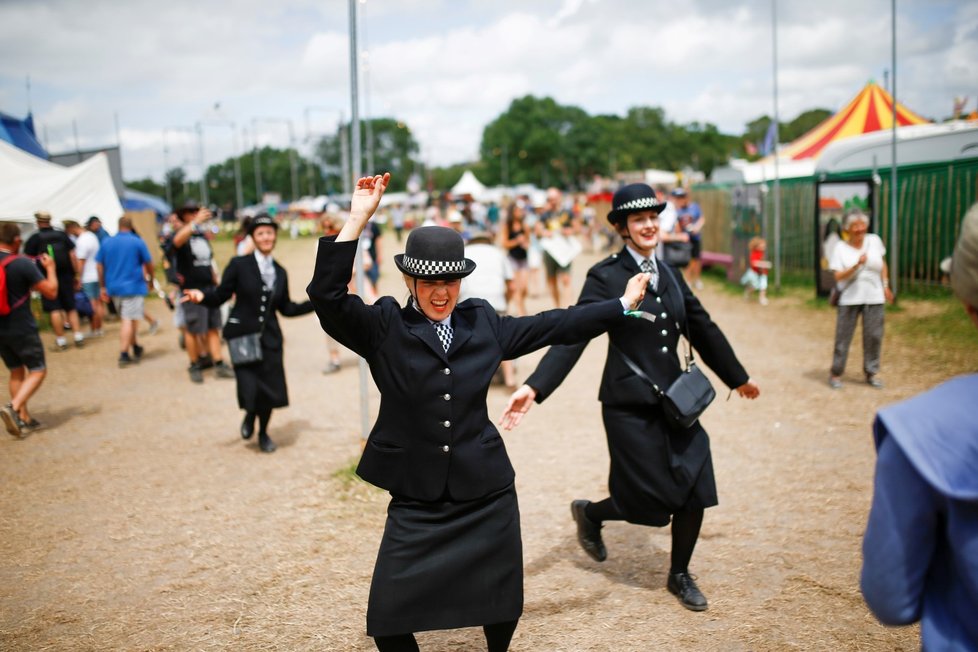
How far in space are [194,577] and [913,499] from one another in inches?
169

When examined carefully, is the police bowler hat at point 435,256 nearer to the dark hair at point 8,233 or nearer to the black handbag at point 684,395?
the black handbag at point 684,395

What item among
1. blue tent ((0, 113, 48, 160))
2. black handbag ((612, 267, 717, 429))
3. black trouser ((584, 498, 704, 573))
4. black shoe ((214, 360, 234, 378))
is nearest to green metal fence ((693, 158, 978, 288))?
black handbag ((612, 267, 717, 429))

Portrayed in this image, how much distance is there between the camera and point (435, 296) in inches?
120

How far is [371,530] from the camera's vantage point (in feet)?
17.5

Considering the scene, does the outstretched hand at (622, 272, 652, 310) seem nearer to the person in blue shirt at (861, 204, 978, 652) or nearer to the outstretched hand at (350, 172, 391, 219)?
the outstretched hand at (350, 172, 391, 219)

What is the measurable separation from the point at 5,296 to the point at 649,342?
6601mm

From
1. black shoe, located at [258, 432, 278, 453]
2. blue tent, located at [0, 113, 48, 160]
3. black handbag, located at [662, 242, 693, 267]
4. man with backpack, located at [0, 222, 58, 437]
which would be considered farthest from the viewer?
blue tent, located at [0, 113, 48, 160]

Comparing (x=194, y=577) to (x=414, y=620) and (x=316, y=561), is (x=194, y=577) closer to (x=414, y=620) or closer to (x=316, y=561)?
(x=316, y=561)

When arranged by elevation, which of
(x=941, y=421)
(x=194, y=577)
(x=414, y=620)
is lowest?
(x=194, y=577)

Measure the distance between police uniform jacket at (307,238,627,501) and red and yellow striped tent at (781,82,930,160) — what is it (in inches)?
849

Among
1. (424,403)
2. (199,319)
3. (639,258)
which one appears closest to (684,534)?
(639,258)

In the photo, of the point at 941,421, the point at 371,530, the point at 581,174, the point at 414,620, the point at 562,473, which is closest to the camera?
A: the point at 941,421

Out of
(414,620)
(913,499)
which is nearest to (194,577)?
(414,620)

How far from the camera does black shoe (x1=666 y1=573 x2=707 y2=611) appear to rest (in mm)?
4098
